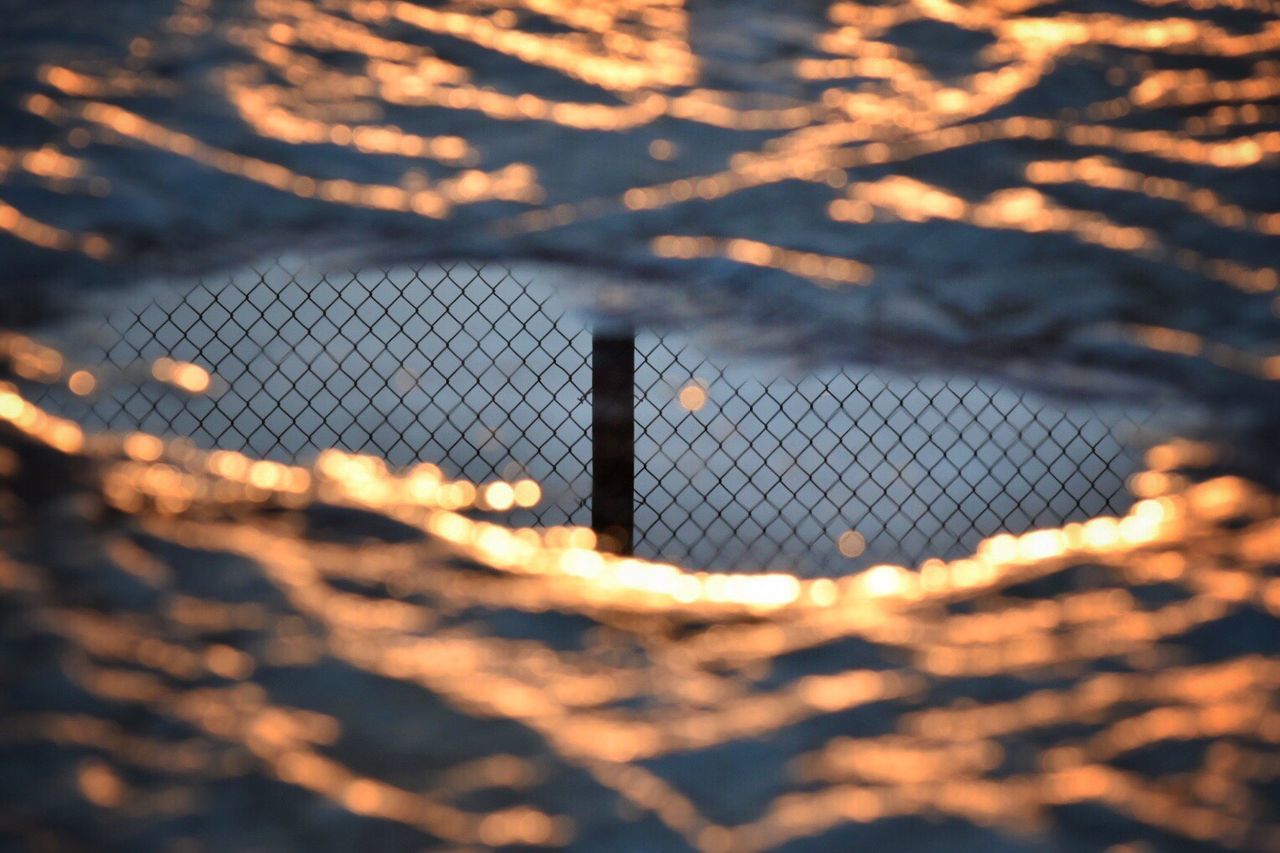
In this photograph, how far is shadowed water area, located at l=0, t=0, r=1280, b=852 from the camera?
2.48 ft

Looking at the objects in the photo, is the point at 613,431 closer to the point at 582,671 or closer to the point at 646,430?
the point at 646,430

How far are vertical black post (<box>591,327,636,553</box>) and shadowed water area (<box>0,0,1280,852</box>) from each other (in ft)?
0.12

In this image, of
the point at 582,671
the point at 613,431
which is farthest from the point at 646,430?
the point at 582,671

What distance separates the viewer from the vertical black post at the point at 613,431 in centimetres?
104

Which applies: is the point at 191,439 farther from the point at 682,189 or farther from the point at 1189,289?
the point at 1189,289

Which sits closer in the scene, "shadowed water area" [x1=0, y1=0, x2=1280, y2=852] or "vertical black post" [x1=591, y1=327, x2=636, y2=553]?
"shadowed water area" [x1=0, y1=0, x2=1280, y2=852]

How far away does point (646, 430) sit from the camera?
123cm

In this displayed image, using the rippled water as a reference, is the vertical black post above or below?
above

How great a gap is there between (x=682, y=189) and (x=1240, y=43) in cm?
70

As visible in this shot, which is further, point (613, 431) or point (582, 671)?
point (613, 431)

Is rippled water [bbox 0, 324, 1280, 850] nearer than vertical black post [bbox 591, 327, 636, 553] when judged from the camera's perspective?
Yes

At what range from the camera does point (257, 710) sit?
0.78 meters

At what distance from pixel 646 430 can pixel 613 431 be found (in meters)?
0.05

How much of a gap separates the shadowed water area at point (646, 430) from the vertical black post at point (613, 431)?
0.12 feet
